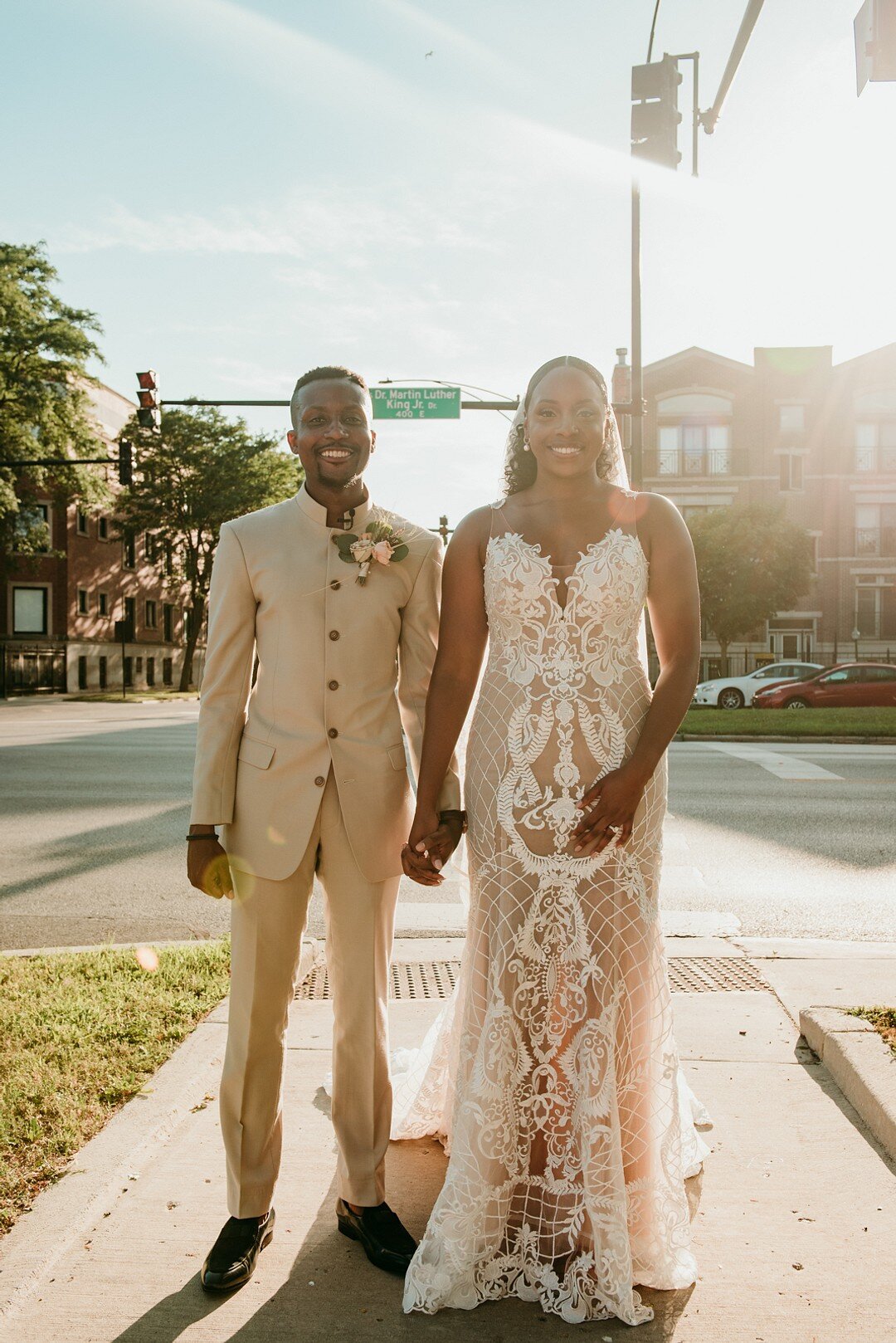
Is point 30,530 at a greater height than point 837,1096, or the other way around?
point 30,530

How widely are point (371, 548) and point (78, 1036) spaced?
8.44ft

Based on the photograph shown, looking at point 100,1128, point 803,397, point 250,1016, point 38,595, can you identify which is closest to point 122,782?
point 100,1128

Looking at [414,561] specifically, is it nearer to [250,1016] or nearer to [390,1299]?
[250,1016]

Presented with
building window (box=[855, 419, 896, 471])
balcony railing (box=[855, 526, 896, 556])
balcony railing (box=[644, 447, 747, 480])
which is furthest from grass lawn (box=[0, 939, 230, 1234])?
building window (box=[855, 419, 896, 471])

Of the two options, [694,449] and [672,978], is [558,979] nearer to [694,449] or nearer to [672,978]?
[672,978]

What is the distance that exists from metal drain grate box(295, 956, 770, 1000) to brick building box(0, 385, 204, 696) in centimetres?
3701

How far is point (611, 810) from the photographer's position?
2883 mm

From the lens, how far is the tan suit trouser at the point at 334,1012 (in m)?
3.01

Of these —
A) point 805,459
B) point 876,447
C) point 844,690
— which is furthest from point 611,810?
point 876,447

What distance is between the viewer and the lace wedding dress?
2857 millimetres

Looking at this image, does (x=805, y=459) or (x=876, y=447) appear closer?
(x=805, y=459)

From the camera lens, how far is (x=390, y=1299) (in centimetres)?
280

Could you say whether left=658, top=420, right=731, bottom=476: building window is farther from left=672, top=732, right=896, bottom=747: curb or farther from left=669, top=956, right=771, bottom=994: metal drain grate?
left=669, top=956, right=771, bottom=994: metal drain grate

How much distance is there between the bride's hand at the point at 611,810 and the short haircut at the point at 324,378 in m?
1.29
